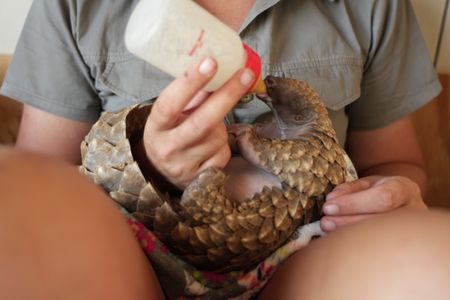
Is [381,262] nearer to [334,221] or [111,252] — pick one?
[334,221]

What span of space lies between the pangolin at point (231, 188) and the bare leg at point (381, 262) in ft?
0.16

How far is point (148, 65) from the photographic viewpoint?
69cm

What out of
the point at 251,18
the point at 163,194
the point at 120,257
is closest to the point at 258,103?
the point at 251,18

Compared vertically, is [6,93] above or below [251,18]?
below

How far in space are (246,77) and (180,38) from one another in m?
0.07

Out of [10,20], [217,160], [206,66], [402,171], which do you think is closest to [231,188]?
[217,160]

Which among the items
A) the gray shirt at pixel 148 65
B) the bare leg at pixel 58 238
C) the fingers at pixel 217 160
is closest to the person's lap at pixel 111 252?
the bare leg at pixel 58 238

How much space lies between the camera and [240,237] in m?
0.47

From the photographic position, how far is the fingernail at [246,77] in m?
0.43

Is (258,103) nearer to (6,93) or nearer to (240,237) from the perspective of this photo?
(240,237)

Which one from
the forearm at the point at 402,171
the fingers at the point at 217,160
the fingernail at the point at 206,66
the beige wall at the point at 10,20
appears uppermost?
the fingernail at the point at 206,66

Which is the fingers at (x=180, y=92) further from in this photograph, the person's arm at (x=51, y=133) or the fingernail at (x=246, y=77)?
the person's arm at (x=51, y=133)

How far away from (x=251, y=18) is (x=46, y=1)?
0.29 m

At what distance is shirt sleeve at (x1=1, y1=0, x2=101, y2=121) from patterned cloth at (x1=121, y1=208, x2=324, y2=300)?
0.94ft
